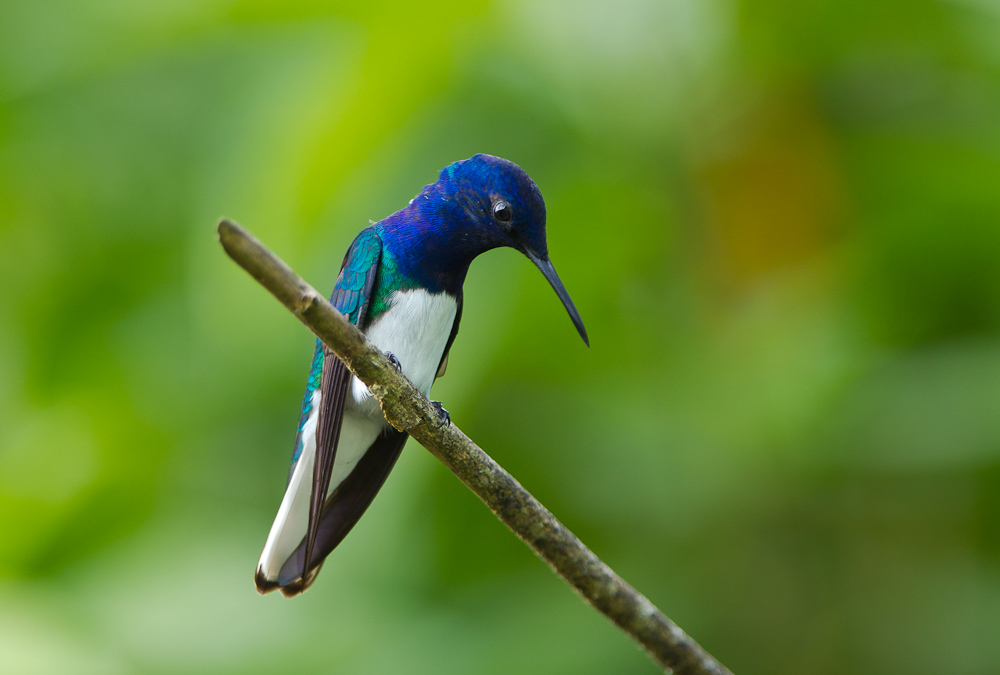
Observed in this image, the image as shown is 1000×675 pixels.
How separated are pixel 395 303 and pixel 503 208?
0.29 metres

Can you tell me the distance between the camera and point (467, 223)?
5.03 ft

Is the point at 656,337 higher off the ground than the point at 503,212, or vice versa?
the point at 503,212

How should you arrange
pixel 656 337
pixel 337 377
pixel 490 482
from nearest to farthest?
pixel 490 482 → pixel 337 377 → pixel 656 337

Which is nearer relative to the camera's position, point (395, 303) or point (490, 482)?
point (490, 482)

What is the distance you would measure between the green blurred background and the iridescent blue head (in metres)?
0.47

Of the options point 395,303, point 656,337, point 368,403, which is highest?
point 395,303

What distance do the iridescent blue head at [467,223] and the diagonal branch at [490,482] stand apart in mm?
477

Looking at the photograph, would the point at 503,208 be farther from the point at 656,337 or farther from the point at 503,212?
the point at 656,337

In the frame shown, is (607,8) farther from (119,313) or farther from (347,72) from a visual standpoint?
(119,313)

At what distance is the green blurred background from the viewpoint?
200 centimetres

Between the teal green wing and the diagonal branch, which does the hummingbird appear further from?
the diagonal branch

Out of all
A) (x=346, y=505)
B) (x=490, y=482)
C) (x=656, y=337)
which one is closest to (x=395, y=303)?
(x=346, y=505)

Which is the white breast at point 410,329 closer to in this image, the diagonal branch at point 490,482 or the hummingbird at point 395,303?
the hummingbird at point 395,303

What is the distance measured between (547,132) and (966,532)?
1.47 m
